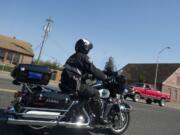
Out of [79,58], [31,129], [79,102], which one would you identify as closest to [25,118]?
[31,129]

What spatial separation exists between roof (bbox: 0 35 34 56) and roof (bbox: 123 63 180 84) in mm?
20142

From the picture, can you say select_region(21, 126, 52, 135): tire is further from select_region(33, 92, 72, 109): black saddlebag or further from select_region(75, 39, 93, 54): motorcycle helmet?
select_region(75, 39, 93, 54): motorcycle helmet

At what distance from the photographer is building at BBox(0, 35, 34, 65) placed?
6141 centimetres

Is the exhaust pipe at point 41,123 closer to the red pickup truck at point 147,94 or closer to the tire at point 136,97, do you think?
the tire at point 136,97

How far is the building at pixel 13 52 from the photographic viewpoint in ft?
201

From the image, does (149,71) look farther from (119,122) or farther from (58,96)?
(58,96)

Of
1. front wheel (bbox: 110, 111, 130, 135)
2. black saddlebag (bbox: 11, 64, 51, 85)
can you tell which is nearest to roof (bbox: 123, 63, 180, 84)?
front wheel (bbox: 110, 111, 130, 135)

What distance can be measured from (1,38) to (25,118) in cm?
6106

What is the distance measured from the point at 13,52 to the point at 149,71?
26462 millimetres

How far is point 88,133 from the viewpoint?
24.0 ft

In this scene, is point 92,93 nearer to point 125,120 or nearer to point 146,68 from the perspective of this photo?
point 125,120

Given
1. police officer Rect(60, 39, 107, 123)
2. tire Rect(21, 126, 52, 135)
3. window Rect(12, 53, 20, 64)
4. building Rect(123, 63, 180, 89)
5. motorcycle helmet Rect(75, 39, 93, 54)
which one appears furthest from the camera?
window Rect(12, 53, 20, 64)

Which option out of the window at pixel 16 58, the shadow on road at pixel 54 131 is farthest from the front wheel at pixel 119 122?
the window at pixel 16 58

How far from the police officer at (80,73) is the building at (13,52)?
54.5m
